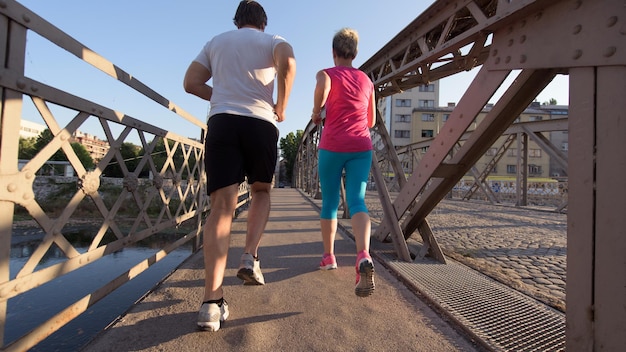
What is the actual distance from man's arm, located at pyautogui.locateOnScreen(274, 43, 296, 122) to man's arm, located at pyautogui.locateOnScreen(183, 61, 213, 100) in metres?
0.46

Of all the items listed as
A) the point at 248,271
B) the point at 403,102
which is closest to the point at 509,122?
the point at 248,271

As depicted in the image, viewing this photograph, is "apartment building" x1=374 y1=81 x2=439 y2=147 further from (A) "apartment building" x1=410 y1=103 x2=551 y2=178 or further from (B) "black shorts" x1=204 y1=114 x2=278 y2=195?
(B) "black shorts" x1=204 y1=114 x2=278 y2=195

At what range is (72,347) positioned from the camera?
92.4 inches

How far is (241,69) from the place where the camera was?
1987 mm

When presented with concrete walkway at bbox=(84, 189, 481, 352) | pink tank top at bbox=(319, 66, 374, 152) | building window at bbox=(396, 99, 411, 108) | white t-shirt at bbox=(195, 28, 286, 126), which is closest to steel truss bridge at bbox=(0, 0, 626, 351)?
concrete walkway at bbox=(84, 189, 481, 352)

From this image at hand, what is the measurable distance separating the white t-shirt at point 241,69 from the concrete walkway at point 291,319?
119cm

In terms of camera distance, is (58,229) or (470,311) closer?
(58,229)

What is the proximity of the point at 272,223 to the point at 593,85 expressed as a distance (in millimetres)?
4957

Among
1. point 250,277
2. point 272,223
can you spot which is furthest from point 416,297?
point 272,223

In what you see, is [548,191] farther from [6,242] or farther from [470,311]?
[6,242]

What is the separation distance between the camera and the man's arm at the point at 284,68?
2.02 meters

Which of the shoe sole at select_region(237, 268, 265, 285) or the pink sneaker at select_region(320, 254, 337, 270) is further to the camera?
the pink sneaker at select_region(320, 254, 337, 270)

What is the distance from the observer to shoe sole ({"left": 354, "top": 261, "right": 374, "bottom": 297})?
205cm

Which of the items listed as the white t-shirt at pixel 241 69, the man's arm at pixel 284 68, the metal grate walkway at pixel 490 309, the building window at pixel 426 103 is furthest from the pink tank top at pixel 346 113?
the building window at pixel 426 103
